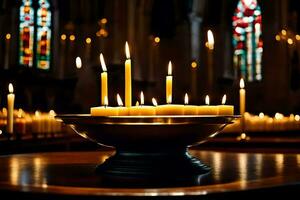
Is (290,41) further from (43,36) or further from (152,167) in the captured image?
(152,167)

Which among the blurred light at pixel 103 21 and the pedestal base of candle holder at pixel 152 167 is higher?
the blurred light at pixel 103 21

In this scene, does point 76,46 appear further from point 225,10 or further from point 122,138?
point 122,138

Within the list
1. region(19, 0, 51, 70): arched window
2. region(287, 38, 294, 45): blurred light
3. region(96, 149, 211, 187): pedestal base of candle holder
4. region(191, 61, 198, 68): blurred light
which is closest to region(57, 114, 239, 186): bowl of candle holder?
region(96, 149, 211, 187): pedestal base of candle holder

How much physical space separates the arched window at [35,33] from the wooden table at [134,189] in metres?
11.7

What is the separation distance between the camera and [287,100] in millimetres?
13828

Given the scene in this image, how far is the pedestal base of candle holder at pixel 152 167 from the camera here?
4.94ft

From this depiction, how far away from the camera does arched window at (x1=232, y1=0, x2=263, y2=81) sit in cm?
1614

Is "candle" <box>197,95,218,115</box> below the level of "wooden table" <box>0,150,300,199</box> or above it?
above

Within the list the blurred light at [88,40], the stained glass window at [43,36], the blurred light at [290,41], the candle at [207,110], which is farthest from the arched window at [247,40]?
the candle at [207,110]

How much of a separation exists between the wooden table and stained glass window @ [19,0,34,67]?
38.0ft

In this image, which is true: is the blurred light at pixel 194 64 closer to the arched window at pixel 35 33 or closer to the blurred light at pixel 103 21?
the blurred light at pixel 103 21

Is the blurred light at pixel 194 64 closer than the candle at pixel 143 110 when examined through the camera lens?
No

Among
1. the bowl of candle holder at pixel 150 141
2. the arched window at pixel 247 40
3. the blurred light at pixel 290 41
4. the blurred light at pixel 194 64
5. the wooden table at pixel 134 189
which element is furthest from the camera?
the arched window at pixel 247 40

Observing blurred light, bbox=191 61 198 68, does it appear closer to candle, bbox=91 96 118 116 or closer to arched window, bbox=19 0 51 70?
arched window, bbox=19 0 51 70
